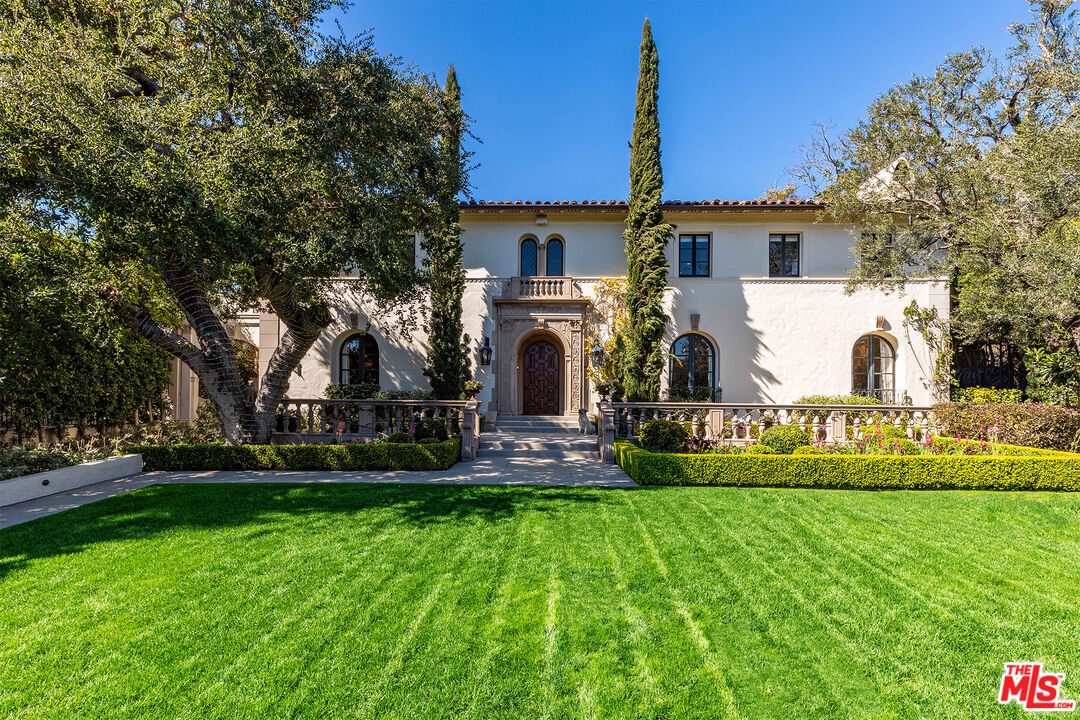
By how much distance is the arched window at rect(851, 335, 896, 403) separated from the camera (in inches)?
619

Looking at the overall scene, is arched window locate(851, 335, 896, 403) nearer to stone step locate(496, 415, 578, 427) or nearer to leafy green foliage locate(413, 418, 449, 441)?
stone step locate(496, 415, 578, 427)

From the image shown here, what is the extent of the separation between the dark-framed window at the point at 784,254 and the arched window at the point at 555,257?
7.61 metres

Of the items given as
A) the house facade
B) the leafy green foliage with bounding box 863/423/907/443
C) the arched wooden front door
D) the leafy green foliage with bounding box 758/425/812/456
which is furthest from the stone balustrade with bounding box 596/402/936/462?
the arched wooden front door

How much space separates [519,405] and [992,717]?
45.7 feet

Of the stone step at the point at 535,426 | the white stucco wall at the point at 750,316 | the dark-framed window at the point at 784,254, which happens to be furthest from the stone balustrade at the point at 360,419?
the dark-framed window at the point at 784,254

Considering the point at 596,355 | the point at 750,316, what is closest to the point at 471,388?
the point at 596,355

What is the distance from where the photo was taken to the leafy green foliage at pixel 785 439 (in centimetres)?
982

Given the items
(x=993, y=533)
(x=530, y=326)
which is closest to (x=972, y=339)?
(x=993, y=533)

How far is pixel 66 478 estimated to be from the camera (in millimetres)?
7840

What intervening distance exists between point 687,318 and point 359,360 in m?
11.8

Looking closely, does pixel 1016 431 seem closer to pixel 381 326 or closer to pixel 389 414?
pixel 389 414

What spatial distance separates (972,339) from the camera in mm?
14141

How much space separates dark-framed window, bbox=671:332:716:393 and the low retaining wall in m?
14.8

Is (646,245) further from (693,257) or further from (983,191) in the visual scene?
(983,191)
